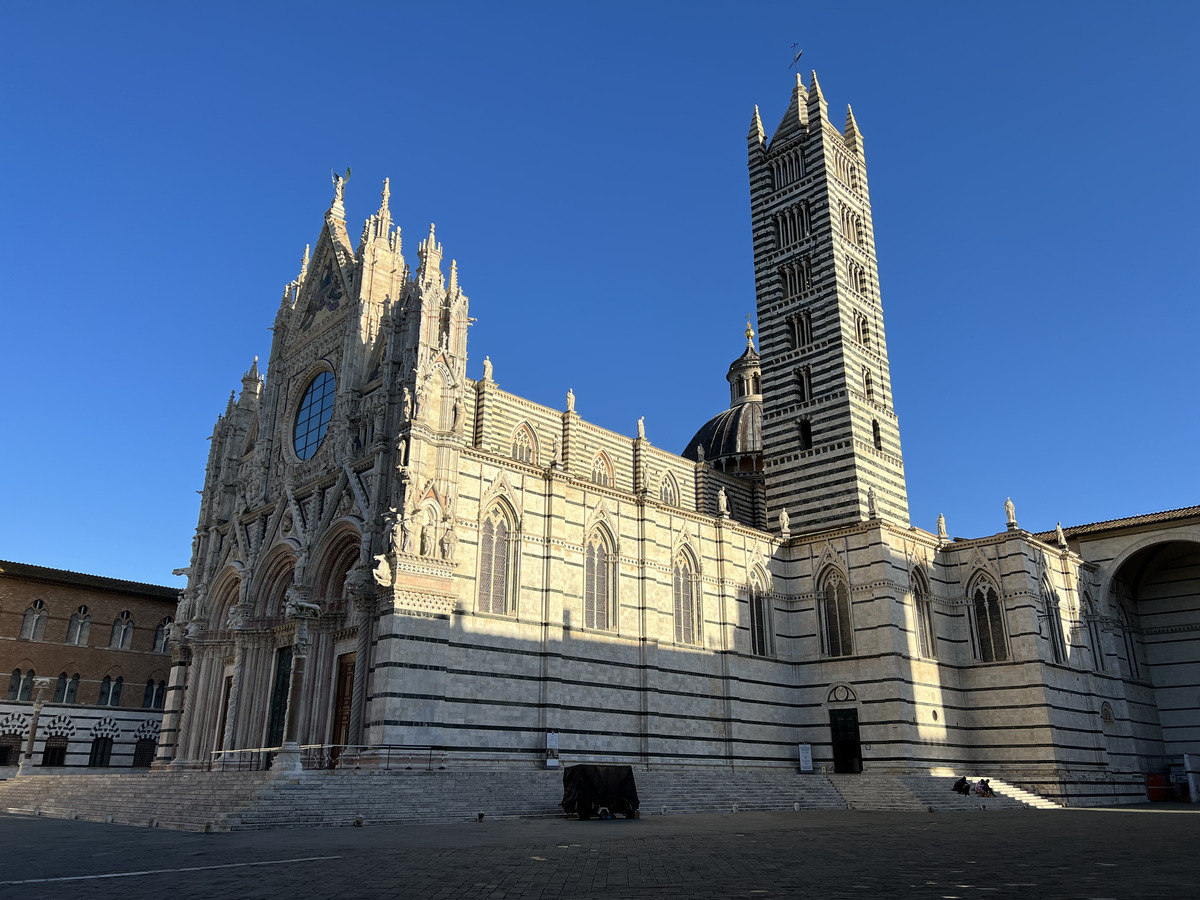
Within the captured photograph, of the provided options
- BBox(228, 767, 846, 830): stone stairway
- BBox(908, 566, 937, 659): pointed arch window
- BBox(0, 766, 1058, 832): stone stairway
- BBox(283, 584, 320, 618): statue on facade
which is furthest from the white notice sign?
BBox(283, 584, 320, 618): statue on facade

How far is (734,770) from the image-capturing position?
31.2 metres

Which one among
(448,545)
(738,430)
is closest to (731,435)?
(738,430)

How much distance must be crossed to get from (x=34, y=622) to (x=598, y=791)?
3065cm

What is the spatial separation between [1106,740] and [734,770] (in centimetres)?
1546

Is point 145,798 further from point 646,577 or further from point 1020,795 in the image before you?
point 1020,795

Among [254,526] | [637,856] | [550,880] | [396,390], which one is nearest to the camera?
[550,880]

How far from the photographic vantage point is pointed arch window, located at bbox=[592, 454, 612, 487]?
38.0 m

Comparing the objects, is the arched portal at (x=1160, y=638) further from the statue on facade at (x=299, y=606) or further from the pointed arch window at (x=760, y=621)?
the statue on facade at (x=299, y=606)

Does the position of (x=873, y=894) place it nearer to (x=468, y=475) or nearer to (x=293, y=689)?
(x=468, y=475)

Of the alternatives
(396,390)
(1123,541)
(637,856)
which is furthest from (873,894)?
(1123,541)

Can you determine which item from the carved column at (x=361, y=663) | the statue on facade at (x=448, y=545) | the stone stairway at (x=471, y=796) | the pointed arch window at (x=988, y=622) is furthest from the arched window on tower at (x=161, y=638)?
the pointed arch window at (x=988, y=622)

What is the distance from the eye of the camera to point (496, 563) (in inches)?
1085

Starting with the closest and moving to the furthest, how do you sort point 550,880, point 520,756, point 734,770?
point 550,880, point 520,756, point 734,770

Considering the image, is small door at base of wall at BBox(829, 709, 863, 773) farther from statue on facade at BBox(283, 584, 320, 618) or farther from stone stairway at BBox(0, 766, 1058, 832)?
statue on facade at BBox(283, 584, 320, 618)
